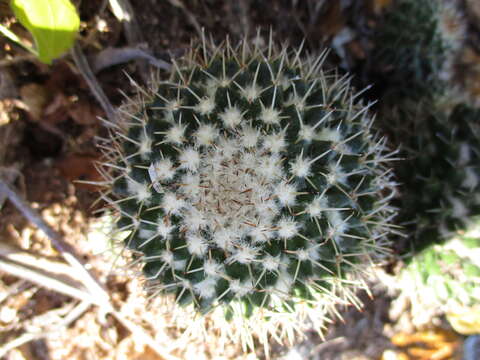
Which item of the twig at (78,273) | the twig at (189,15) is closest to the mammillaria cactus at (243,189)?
the twig at (78,273)

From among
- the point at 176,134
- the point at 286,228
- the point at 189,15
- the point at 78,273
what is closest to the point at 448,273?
the point at 286,228

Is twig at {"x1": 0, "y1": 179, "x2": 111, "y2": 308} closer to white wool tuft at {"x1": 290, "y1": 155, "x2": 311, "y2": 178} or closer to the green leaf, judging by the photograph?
the green leaf

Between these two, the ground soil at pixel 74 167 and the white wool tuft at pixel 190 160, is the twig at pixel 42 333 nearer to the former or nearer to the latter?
the ground soil at pixel 74 167

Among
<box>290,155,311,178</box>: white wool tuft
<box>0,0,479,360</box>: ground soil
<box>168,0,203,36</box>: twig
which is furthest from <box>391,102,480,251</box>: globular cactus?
<box>168,0,203,36</box>: twig

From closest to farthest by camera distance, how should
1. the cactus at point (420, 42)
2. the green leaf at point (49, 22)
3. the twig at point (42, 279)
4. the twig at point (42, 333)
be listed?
the green leaf at point (49, 22)
the twig at point (42, 279)
the twig at point (42, 333)
the cactus at point (420, 42)

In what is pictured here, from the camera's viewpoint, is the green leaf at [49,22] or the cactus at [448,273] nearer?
the green leaf at [49,22]
